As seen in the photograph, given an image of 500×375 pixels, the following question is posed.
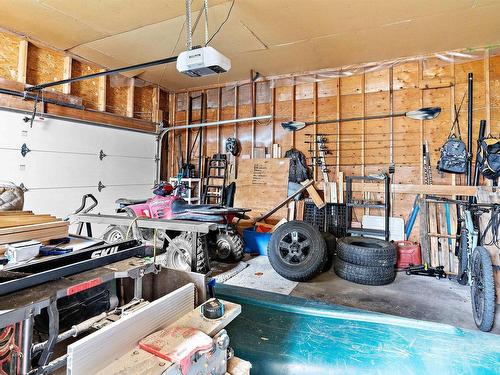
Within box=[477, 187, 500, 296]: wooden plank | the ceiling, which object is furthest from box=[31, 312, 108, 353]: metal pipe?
box=[477, 187, 500, 296]: wooden plank

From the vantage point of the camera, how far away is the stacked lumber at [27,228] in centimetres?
131

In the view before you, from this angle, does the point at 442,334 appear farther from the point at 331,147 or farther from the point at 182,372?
the point at 331,147

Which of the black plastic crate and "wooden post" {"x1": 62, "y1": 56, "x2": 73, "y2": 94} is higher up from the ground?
"wooden post" {"x1": 62, "y1": 56, "x2": 73, "y2": 94}

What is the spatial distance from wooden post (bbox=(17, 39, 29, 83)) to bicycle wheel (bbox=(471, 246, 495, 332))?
6.61 meters

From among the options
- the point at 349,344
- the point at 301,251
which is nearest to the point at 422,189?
the point at 301,251

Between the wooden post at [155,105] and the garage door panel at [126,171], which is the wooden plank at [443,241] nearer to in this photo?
the garage door panel at [126,171]

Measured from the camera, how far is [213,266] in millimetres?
4195

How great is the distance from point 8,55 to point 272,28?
4.16 m

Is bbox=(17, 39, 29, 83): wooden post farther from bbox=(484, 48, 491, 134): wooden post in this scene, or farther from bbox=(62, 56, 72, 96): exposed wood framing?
bbox=(484, 48, 491, 134): wooden post

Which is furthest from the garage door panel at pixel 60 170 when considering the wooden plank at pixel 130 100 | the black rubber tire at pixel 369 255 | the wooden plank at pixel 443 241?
the wooden plank at pixel 443 241

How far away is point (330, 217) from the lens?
16.5 feet

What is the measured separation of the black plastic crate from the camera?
4926mm

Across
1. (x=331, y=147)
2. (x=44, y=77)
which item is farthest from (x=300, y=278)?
(x=44, y=77)

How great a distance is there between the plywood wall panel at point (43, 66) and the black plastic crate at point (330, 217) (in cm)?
512
